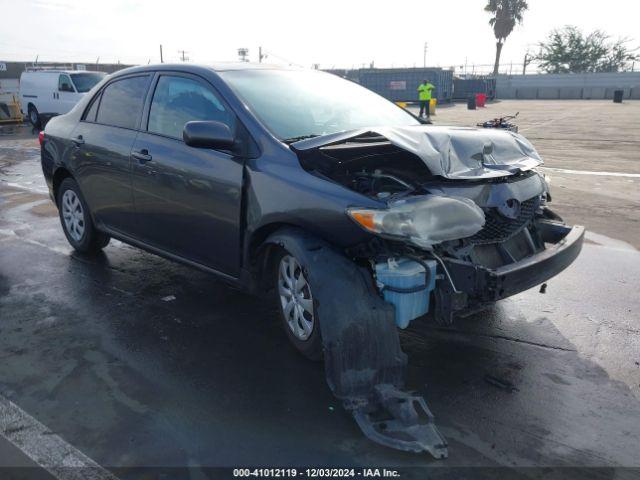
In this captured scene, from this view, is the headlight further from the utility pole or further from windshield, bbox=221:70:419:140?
the utility pole

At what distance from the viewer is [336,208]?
3.11 meters

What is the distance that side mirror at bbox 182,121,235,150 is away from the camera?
3516 millimetres

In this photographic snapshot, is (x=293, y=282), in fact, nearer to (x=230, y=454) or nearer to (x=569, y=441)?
(x=230, y=454)

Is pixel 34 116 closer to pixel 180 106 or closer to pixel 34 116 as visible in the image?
pixel 34 116

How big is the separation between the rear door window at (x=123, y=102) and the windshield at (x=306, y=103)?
98cm

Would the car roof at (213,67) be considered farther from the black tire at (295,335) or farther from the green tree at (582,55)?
the green tree at (582,55)

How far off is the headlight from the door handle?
1.98 metres

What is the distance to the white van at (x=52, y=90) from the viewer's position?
1917 cm

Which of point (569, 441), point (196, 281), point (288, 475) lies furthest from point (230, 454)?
point (196, 281)

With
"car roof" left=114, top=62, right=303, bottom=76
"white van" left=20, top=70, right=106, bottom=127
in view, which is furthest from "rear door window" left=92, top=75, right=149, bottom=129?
"white van" left=20, top=70, right=106, bottom=127

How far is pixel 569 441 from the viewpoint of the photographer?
9.02 feet

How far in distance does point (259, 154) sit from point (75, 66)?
31677mm

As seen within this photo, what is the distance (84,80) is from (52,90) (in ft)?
4.11

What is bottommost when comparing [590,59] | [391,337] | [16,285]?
[16,285]
